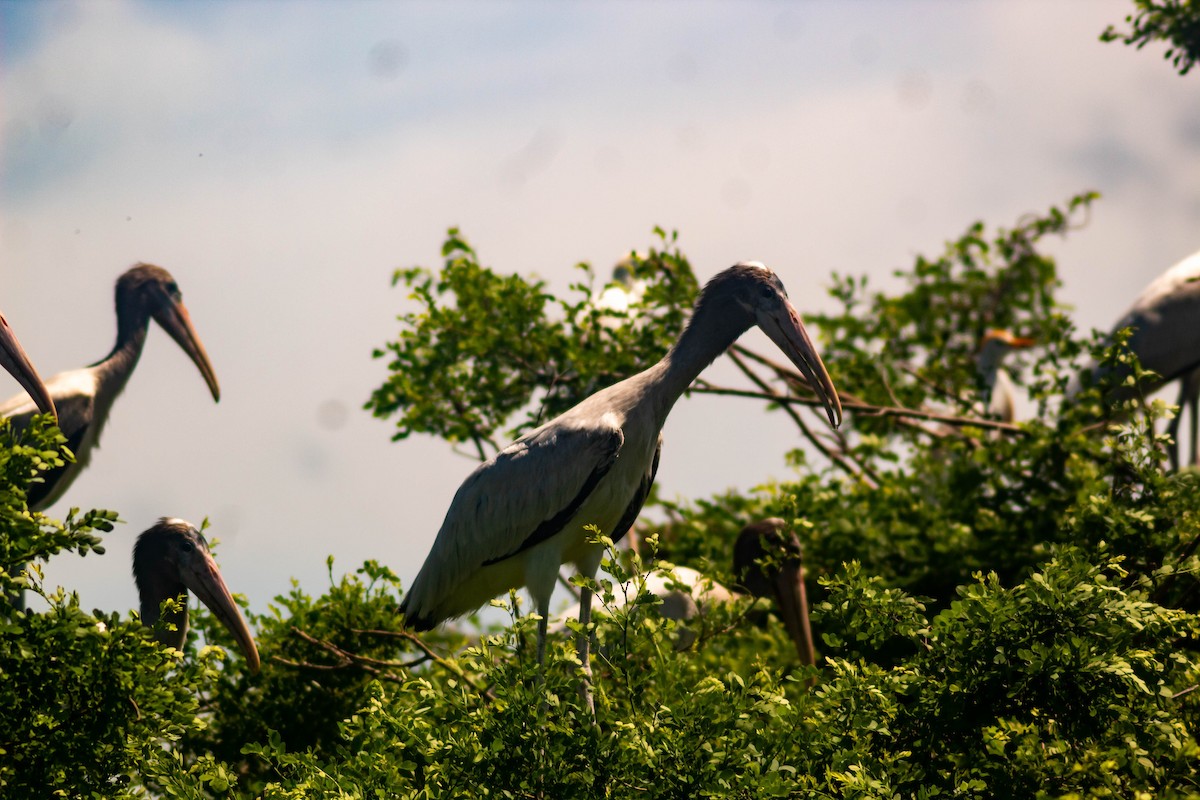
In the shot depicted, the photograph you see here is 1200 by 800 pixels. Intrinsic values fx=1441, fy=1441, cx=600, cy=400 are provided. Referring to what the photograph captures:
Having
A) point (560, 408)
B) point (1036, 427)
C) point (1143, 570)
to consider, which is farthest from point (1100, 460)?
point (560, 408)

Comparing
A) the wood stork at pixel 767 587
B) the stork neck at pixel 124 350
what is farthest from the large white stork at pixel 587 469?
Answer: the stork neck at pixel 124 350

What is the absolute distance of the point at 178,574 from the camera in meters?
7.00

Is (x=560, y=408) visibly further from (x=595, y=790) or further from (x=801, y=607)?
(x=595, y=790)

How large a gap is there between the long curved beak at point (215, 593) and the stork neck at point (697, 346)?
237 cm

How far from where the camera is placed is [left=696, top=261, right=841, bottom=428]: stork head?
241 inches

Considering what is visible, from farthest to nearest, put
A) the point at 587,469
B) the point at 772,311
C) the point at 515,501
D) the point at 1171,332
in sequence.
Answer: the point at 1171,332 < the point at 772,311 < the point at 515,501 < the point at 587,469

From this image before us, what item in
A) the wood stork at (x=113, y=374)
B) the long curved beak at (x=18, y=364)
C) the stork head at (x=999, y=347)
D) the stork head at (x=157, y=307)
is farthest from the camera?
the stork head at (x=999, y=347)

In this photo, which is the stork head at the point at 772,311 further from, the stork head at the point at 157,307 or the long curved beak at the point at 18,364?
the stork head at the point at 157,307

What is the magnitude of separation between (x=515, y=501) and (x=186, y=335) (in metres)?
3.63

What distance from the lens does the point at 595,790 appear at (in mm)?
4281

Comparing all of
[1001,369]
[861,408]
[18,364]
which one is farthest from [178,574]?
[1001,369]

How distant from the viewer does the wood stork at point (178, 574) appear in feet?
22.7

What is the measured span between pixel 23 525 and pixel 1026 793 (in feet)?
10.4

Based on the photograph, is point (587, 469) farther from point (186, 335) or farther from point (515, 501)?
point (186, 335)
